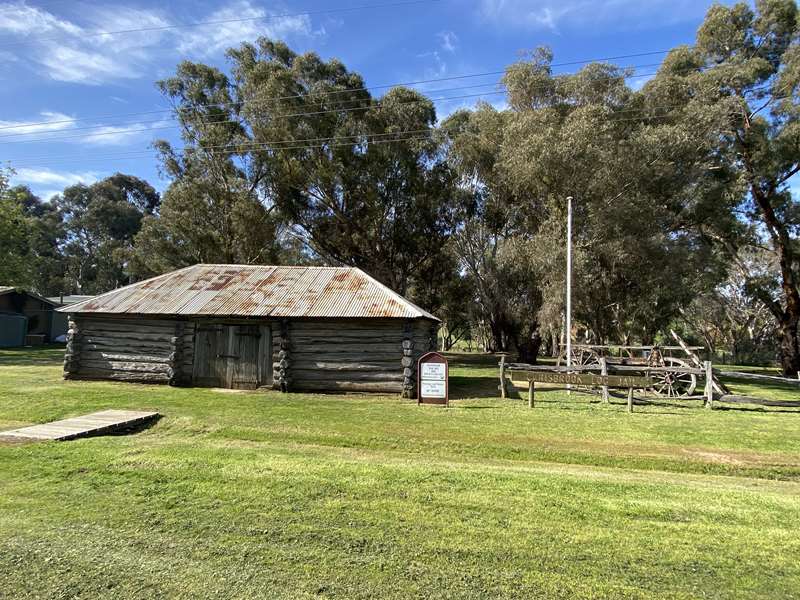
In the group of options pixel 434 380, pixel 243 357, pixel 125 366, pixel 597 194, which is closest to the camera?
pixel 434 380

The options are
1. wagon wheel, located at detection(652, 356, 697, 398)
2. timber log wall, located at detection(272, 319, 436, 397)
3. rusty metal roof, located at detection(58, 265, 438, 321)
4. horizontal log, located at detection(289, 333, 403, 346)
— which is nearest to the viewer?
timber log wall, located at detection(272, 319, 436, 397)

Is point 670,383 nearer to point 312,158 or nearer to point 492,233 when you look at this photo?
point 492,233

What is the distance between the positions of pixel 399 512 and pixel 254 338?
12733 mm

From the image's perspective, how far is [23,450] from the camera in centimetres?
754

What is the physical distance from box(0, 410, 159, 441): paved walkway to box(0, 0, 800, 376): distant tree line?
1828 cm

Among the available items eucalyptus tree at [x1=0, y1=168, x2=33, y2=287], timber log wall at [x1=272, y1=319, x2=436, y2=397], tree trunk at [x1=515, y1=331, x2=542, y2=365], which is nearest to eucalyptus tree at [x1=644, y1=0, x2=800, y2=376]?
tree trunk at [x1=515, y1=331, x2=542, y2=365]

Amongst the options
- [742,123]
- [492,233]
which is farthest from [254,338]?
[742,123]

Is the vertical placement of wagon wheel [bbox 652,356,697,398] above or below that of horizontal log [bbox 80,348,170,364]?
below

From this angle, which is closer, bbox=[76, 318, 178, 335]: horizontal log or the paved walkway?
the paved walkway

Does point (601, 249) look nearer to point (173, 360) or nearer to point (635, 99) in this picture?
point (635, 99)

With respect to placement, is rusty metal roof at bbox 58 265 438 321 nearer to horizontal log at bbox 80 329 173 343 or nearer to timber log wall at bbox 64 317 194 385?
timber log wall at bbox 64 317 194 385

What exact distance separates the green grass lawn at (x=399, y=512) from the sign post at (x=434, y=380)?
10.1 ft

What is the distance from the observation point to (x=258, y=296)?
17859 mm

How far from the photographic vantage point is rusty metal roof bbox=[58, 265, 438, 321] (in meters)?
16.4
